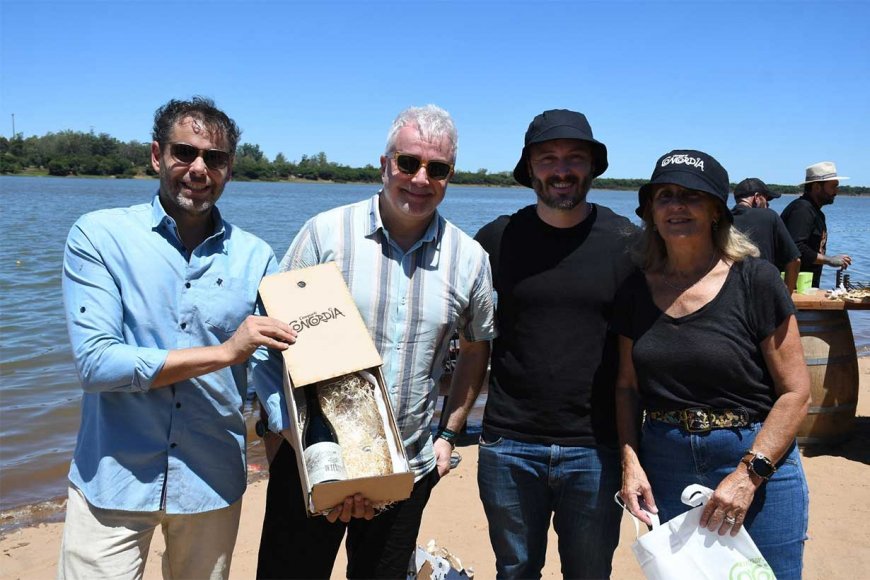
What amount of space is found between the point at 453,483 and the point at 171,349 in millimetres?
3849

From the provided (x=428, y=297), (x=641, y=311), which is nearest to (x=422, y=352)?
(x=428, y=297)

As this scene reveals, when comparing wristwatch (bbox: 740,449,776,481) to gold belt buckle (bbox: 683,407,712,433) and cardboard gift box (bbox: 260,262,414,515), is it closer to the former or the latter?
gold belt buckle (bbox: 683,407,712,433)

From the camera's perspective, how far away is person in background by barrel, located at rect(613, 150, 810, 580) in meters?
2.42

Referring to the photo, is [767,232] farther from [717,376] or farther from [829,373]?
[717,376]

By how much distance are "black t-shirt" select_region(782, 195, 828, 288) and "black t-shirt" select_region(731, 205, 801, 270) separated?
1.50m

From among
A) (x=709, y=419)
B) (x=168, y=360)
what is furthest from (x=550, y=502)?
(x=168, y=360)

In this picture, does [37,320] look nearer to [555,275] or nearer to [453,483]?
[453,483]

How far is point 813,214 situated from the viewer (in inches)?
323

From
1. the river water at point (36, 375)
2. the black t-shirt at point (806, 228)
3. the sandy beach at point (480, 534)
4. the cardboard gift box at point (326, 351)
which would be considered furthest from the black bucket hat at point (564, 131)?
the black t-shirt at point (806, 228)

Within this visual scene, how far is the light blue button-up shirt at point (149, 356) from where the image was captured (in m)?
2.18

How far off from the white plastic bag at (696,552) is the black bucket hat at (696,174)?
41.2 inches

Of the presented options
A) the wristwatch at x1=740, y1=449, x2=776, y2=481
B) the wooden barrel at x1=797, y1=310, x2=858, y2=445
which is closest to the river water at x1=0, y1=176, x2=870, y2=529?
the wooden barrel at x1=797, y1=310, x2=858, y2=445

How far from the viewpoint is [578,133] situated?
280 cm

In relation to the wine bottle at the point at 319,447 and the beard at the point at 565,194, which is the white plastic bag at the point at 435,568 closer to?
the wine bottle at the point at 319,447
